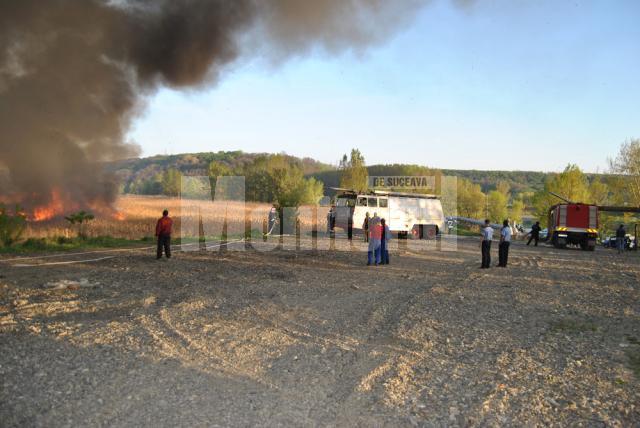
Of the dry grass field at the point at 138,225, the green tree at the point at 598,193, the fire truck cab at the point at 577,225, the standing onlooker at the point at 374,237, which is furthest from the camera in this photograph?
the green tree at the point at 598,193

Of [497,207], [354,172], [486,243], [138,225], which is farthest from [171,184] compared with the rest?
[486,243]

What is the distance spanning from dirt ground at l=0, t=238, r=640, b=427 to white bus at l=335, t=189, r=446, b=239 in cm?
1350

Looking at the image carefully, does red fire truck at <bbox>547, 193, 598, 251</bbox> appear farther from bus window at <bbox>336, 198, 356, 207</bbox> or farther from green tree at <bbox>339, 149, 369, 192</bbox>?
green tree at <bbox>339, 149, 369, 192</bbox>

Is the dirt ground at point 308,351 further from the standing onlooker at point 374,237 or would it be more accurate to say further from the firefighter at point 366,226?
the firefighter at point 366,226

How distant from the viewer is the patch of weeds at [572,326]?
819 cm

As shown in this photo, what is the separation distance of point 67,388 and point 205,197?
5184 centimetres

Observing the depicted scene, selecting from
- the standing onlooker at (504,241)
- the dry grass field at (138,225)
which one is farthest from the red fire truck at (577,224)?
the dry grass field at (138,225)

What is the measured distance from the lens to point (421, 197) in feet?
98.3

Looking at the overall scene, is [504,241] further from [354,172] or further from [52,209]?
[354,172]

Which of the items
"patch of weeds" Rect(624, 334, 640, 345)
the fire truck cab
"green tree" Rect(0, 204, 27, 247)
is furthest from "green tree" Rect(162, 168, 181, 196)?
"patch of weeds" Rect(624, 334, 640, 345)

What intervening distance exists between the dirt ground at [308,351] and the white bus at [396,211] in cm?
1350

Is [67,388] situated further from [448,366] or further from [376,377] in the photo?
[448,366]

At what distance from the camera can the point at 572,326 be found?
8438mm

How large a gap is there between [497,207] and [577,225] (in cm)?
5064
